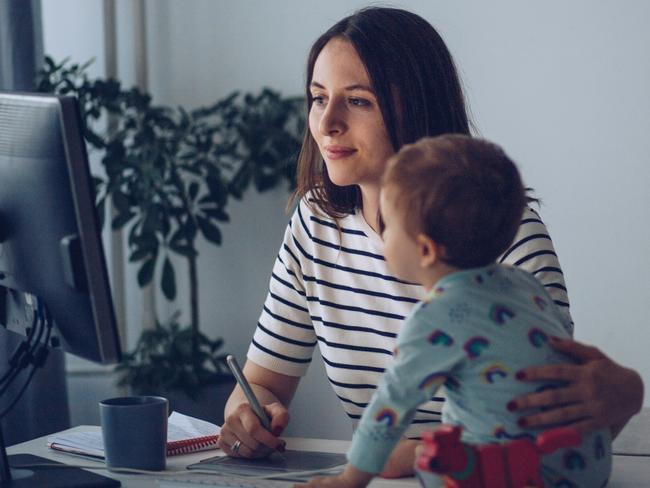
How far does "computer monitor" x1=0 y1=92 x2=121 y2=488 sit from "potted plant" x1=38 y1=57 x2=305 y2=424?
1884 mm

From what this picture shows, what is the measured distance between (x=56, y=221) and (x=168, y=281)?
2.20 metres

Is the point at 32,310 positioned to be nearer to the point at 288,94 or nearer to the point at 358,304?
the point at 358,304

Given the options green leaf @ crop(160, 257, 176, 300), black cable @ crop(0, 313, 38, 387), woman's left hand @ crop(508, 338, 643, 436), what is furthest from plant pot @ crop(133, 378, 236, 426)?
woman's left hand @ crop(508, 338, 643, 436)

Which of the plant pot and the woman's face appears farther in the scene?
the plant pot

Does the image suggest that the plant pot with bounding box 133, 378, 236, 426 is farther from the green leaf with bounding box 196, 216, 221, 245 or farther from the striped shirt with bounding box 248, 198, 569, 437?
the striped shirt with bounding box 248, 198, 569, 437

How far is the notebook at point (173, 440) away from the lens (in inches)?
52.1

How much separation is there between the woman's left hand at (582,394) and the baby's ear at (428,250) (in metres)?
0.13

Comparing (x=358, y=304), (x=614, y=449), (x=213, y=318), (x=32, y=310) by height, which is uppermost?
(x=32, y=310)

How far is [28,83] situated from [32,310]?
199 cm

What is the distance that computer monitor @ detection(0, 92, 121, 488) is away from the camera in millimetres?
1013

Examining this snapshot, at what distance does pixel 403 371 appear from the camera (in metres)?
0.85

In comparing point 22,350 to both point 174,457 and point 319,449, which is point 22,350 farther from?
point 319,449

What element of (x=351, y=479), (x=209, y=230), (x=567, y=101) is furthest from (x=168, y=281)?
(x=351, y=479)

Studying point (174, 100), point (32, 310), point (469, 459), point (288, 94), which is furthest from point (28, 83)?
point (469, 459)
